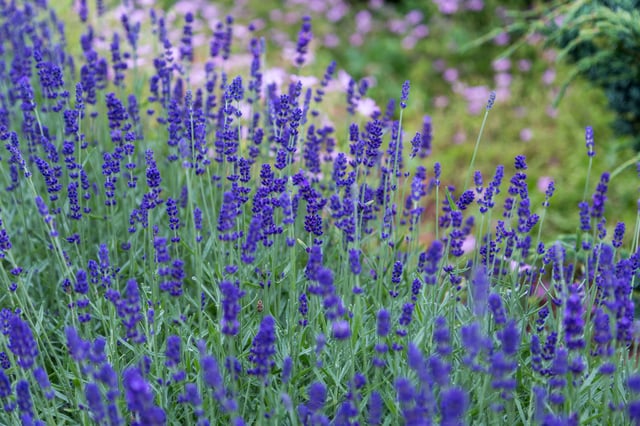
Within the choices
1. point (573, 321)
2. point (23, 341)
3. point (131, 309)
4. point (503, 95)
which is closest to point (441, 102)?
point (503, 95)

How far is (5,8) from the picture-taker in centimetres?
479

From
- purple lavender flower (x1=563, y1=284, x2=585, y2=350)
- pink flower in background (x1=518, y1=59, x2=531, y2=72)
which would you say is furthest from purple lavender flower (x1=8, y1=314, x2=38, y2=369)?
pink flower in background (x1=518, y1=59, x2=531, y2=72)

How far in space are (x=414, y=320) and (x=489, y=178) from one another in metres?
3.88

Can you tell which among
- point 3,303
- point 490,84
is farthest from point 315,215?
point 490,84

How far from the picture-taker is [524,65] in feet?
24.9

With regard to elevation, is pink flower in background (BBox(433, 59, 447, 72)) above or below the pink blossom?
below

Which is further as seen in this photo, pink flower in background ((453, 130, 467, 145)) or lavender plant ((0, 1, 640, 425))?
pink flower in background ((453, 130, 467, 145))

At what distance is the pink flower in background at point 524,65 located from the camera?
7.58 metres

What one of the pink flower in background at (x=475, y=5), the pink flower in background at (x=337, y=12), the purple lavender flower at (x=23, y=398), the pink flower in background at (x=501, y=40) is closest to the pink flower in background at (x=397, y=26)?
the pink flower in background at (x=337, y=12)

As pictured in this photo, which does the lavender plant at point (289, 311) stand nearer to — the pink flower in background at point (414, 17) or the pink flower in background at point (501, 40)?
the pink flower in background at point (501, 40)

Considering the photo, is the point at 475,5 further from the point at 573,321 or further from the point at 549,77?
the point at 573,321

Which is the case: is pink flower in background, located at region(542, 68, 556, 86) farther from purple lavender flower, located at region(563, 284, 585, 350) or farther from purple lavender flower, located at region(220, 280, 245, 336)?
purple lavender flower, located at region(220, 280, 245, 336)

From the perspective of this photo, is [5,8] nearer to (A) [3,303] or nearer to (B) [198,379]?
(A) [3,303]

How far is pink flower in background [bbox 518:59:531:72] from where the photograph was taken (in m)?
7.58
